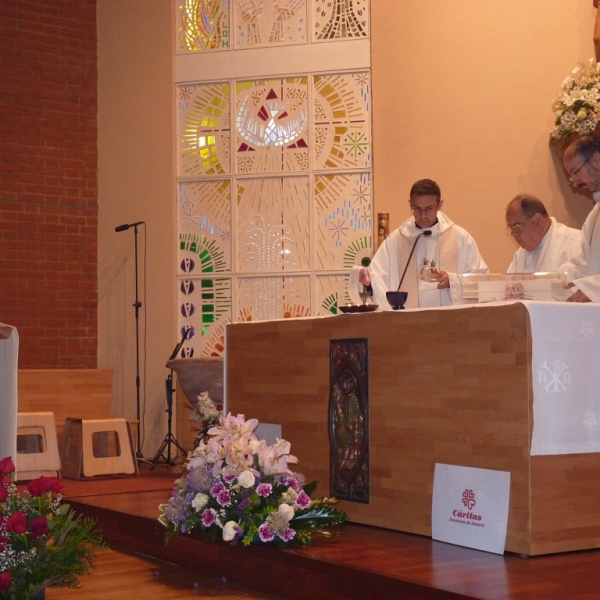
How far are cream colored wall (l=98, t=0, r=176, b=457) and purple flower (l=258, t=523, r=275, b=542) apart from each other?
451cm

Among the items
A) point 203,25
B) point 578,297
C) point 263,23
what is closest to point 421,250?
point 578,297

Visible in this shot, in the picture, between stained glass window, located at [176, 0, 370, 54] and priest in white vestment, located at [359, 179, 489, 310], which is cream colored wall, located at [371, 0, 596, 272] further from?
priest in white vestment, located at [359, 179, 489, 310]

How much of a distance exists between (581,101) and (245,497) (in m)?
3.71

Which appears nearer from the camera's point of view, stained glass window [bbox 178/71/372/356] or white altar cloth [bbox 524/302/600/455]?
white altar cloth [bbox 524/302/600/455]

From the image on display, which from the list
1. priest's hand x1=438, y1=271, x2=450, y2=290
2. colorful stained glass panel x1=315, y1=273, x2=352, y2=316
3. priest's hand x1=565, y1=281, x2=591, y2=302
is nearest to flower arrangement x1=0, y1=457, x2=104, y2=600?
priest's hand x1=565, y1=281, x2=591, y2=302

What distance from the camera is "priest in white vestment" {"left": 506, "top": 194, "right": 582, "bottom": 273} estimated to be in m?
4.84

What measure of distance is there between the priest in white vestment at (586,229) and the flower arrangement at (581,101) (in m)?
2.12

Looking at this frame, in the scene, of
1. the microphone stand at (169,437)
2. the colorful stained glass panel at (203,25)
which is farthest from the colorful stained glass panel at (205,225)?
the colorful stained glass panel at (203,25)

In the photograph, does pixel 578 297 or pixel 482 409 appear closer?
pixel 482 409

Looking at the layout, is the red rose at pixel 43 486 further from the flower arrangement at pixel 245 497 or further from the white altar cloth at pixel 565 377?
the white altar cloth at pixel 565 377

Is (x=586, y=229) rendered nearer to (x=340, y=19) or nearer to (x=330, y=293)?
(x=330, y=293)

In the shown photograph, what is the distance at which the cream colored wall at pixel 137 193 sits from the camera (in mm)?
8062

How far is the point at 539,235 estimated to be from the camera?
503 centimetres

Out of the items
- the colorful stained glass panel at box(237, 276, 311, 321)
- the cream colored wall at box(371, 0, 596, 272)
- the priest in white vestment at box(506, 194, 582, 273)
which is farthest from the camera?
the colorful stained glass panel at box(237, 276, 311, 321)
